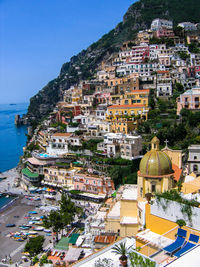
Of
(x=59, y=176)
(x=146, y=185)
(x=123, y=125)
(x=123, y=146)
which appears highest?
(x=123, y=125)

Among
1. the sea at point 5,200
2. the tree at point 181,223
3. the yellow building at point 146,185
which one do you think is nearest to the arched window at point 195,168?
the yellow building at point 146,185

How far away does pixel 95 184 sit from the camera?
46438mm

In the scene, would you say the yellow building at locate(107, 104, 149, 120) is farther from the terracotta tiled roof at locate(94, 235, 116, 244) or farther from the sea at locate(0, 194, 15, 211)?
the terracotta tiled roof at locate(94, 235, 116, 244)

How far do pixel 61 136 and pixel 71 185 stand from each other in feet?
42.4

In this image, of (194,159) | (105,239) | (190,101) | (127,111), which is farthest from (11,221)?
(190,101)

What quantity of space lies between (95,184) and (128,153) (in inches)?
298

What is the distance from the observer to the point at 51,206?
46906 millimetres

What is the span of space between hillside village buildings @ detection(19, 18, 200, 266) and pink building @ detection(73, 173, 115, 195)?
0.51ft

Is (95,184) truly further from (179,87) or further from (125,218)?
(179,87)

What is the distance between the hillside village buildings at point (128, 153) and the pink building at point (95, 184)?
0.51 feet

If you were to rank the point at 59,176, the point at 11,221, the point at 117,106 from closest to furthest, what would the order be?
the point at 11,221 → the point at 59,176 → the point at 117,106

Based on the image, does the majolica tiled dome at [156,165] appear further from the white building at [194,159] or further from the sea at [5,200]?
the sea at [5,200]

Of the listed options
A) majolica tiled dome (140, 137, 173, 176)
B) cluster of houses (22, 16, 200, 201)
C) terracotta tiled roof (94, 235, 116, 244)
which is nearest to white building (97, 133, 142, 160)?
cluster of houses (22, 16, 200, 201)

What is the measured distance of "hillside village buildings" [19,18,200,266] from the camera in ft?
62.6
